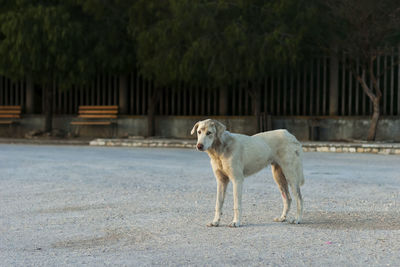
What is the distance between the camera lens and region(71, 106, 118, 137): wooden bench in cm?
2509

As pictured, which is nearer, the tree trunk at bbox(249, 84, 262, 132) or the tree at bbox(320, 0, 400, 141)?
the tree at bbox(320, 0, 400, 141)

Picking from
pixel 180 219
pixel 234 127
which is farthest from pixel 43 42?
pixel 180 219

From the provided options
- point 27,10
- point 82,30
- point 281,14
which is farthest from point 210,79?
point 27,10

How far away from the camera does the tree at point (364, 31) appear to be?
19594 mm

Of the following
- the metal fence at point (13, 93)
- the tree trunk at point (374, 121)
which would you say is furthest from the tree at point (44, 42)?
the tree trunk at point (374, 121)

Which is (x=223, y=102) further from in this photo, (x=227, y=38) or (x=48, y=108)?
(x=48, y=108)

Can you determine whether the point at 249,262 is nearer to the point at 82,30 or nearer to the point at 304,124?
the point at 304,124

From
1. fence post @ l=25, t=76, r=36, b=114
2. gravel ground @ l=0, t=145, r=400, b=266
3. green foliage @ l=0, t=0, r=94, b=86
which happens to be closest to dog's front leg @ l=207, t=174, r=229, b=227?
gravel ground @ l=0, t=145, r=400, b=266

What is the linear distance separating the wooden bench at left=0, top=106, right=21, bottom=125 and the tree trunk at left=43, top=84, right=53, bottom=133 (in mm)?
1872

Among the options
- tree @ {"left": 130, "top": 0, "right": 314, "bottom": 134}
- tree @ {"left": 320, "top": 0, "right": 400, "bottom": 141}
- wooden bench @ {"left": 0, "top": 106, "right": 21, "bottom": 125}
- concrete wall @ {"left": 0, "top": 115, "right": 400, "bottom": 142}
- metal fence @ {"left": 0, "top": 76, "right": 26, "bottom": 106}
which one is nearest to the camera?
tree @ {"left": 320, "top": 0, "right": 400, "bottom": 141}

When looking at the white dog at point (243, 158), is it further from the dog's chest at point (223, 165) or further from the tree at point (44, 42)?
the tree at point (44, 42)

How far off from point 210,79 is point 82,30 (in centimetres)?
510

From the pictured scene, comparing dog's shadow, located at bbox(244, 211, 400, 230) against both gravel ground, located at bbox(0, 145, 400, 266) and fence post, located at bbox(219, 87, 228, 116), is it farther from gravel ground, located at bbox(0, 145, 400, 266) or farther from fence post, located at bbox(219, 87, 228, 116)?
fence post, located at bbox(219, 87, 228, 116)

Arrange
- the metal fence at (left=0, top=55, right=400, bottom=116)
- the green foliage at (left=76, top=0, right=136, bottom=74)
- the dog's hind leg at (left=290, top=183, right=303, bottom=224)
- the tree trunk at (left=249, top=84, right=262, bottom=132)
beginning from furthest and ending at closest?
1. the green foliage at (left=76, top=0, right=136, bottom=74)
2. the tree trunk at (left=249, top=84, right=262, bottom=132)
3. the metal fence at (left=0, top=55, right=400, bottom=116)
4. the dog's hind leg at (left=290, top=183, right=303, bottom=224)
